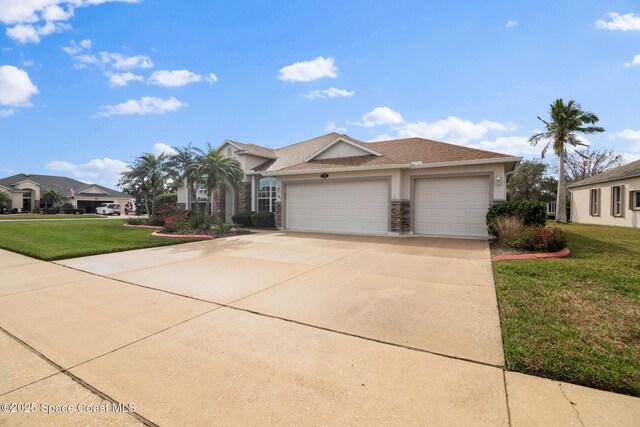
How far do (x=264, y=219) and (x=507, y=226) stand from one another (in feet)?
37.0

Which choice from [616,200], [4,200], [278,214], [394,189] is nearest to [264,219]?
[278,214]

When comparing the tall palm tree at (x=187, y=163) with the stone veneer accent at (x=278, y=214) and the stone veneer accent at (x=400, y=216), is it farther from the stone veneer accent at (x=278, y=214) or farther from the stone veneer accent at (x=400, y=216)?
the stone veneer accent at (x=400, y=216)

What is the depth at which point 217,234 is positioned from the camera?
12703mm

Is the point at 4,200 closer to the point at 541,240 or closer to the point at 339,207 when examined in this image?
the point at 339,207

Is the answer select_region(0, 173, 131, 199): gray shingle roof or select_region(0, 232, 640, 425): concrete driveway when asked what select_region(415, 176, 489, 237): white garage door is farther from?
select_region(0, 173, 131, 199): gray shingle roof

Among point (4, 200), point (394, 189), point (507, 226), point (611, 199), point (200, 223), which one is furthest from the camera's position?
point (4, 200)

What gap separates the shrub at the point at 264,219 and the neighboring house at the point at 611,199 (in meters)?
19.9

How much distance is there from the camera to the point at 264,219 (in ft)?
52.8

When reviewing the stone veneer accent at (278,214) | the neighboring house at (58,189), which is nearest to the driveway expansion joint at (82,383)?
the stone veneer accent at (278,214)

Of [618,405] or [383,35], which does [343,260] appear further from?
[383,35]

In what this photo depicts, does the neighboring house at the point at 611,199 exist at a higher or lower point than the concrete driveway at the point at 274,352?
higher

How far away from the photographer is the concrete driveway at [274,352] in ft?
6.81

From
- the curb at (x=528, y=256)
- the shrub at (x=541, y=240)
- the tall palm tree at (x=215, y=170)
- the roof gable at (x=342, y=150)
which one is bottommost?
the curb at (x=528, y=256)

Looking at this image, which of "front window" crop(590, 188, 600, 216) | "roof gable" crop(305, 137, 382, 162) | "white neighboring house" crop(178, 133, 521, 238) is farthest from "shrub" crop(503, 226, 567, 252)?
"front window" crop(590, 188, 600, 216)
